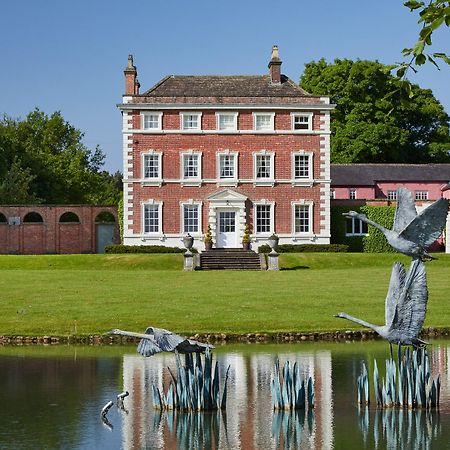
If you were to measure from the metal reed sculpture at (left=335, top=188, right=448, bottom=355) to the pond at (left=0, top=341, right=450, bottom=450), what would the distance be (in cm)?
112

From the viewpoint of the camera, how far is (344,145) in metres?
71.3

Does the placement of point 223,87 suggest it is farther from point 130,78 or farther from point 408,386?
point 408,386

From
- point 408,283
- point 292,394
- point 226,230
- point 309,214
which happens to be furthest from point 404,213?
point 309,214

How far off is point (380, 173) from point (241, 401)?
2061 inches

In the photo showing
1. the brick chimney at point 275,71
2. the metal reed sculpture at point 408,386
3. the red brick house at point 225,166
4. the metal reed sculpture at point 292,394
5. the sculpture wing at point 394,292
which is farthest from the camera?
the brick chimney at point 275,71

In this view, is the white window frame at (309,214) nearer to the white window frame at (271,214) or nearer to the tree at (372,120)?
the white window frame at (271,214)

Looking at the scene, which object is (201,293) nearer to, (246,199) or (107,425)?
(107,425)

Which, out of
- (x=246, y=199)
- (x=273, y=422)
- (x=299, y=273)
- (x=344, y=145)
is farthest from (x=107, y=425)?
(x=344, y=145)

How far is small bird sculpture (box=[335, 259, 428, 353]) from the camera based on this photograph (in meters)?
12.9

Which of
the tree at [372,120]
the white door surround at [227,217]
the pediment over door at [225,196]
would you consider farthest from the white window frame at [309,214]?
the tree at [372,120]

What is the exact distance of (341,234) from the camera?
53.5m

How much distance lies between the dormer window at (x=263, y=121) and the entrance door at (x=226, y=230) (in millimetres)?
4716

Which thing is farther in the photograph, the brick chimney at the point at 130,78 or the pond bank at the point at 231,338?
the brick chimney at the point at 130,78

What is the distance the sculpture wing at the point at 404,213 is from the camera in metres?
13.0
